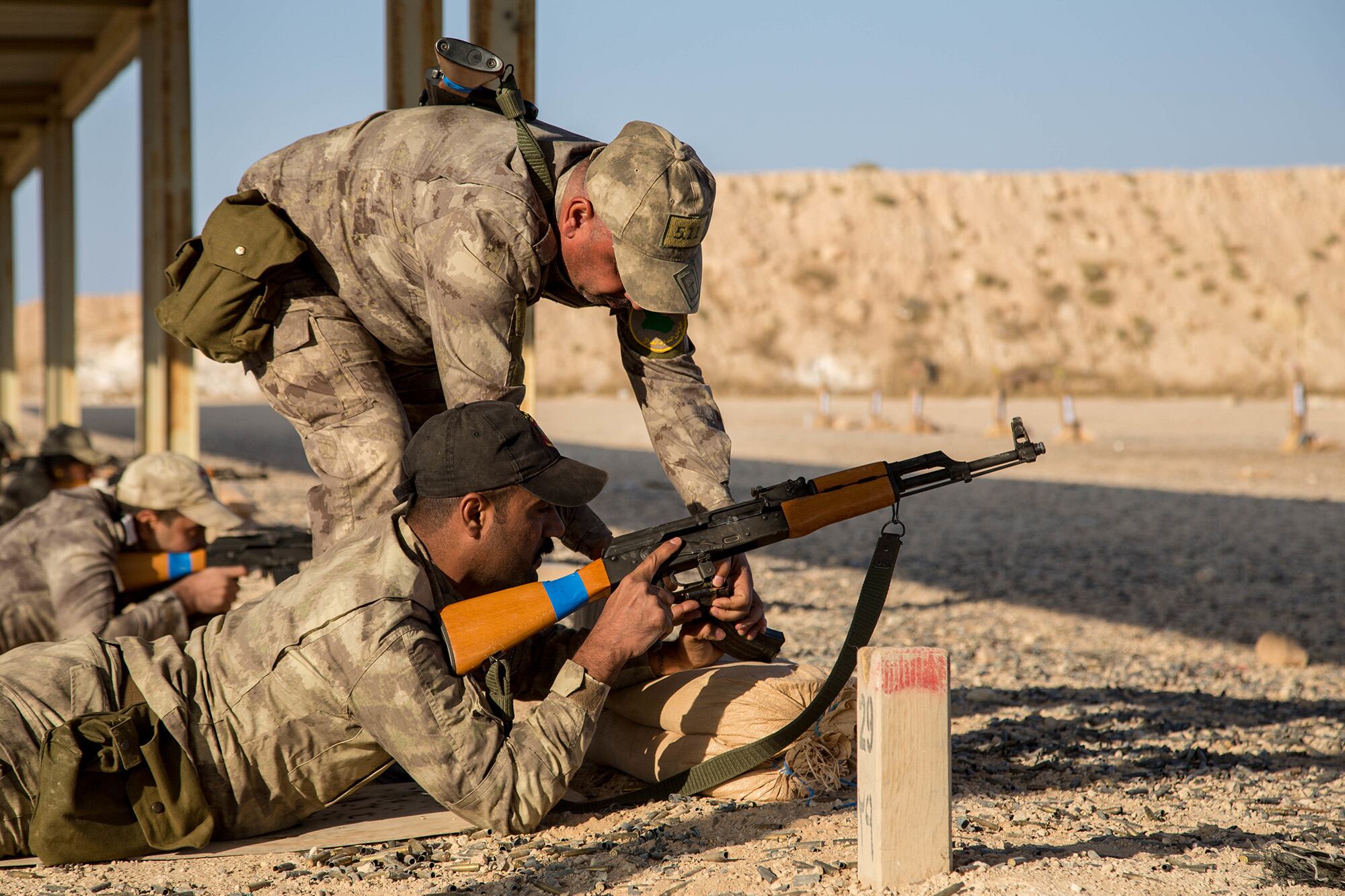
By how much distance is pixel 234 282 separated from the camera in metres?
3.35

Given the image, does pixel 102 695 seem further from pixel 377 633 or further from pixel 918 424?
pixel 918 424

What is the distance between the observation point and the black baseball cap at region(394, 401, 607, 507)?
8.61 ft

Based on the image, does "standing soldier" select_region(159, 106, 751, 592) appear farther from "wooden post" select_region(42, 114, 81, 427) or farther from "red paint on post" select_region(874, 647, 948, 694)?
"wooden post" select_region(42, 114, 81, 427)

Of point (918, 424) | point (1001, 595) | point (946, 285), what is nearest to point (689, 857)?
point (1001, 595)

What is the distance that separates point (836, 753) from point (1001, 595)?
4.37 metres

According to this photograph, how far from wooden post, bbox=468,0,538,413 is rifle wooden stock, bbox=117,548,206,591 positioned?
170 centimetres

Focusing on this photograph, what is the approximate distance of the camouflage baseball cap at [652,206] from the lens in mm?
2934

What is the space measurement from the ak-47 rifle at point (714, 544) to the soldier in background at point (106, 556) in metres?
1.81

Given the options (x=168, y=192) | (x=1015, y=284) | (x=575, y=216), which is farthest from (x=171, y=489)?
Result: (x=1015, y=284)

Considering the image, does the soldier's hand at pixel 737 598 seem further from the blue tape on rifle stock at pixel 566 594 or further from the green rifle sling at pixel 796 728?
the blue tape on rifle stock at pixel 566 594

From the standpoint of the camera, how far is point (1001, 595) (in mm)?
7438

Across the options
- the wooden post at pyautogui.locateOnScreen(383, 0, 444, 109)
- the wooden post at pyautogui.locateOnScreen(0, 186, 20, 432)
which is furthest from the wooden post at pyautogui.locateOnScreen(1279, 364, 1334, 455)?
the wooden post at pyautogui.locateOnScreen(0, 186, 20, 432)

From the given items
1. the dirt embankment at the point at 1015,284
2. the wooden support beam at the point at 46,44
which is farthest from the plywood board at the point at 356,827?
the dirt embankment at the point at 1015,284

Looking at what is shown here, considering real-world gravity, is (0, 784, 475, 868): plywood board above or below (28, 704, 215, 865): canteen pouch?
below
